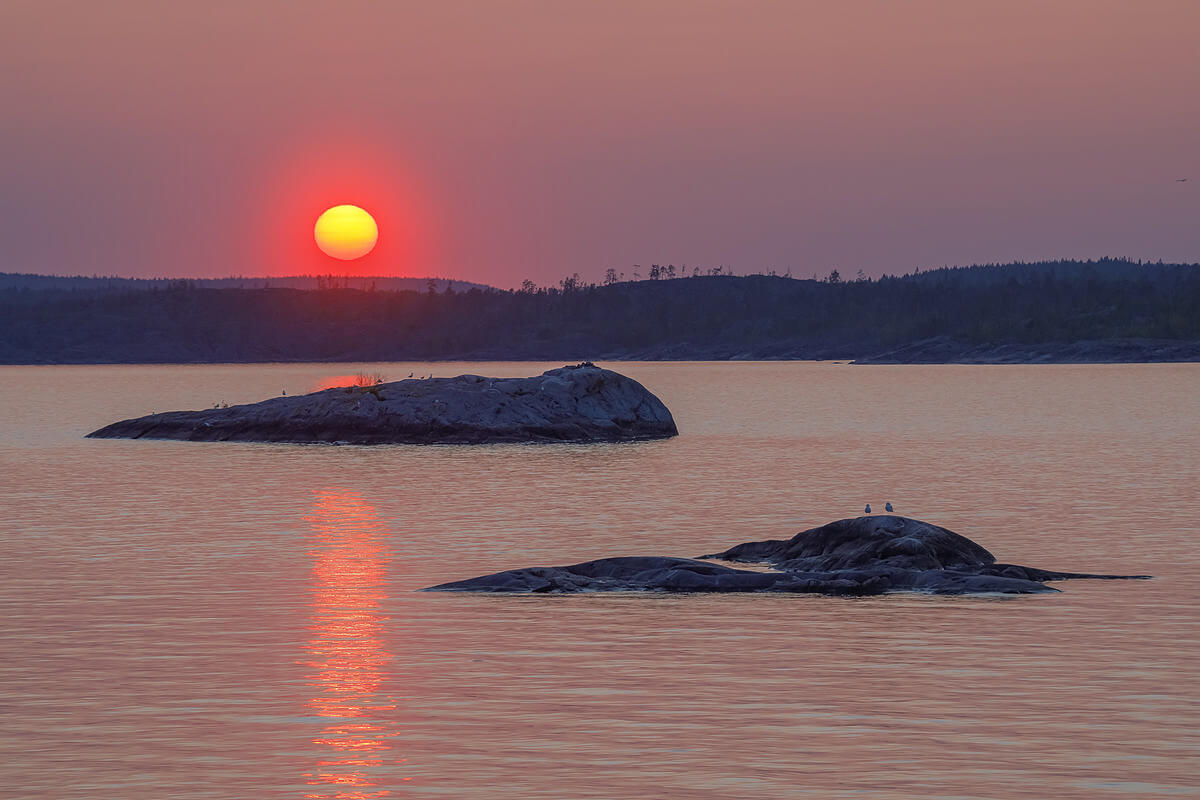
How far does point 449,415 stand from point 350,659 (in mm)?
43087

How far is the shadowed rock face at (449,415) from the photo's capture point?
62.1 m

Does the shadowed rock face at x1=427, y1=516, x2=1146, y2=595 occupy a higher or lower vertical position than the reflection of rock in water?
higher

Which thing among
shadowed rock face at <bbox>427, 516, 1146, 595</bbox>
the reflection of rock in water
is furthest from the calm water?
shadowed rock face at <bbox>427, 516, 1146, 595</bbox>

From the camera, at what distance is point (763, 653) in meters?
19.3

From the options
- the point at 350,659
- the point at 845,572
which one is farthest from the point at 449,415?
the point at 350,659

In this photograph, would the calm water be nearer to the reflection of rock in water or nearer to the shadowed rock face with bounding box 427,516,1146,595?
the reflection of rock in water

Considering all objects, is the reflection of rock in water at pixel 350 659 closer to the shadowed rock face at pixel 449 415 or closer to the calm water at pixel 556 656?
the calm water at pixel 556 656

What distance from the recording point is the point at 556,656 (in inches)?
754

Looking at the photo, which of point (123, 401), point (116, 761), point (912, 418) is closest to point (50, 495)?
point (116, 761)

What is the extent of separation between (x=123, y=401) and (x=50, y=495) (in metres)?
81.9

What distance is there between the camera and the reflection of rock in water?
45.8ft

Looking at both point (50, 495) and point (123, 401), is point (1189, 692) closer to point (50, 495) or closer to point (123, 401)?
point (50, 495)

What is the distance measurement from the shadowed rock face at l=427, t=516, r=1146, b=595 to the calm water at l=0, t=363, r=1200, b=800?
2.12 feet

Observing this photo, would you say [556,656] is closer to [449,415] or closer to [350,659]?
[350,659]
